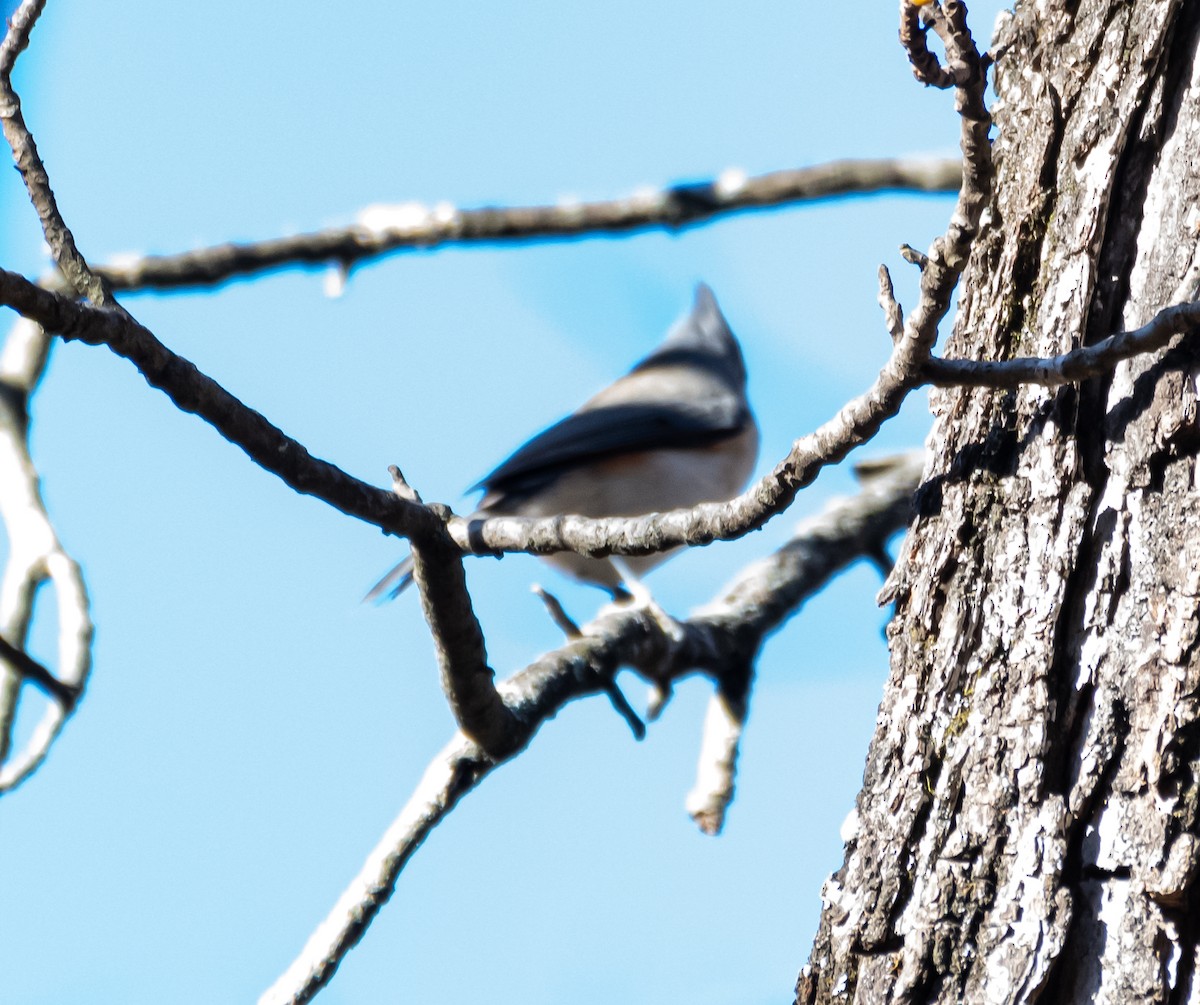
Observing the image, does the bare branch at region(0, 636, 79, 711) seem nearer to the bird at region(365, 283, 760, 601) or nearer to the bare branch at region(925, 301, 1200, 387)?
the bare branch at region(925, 301, 1200, 387)

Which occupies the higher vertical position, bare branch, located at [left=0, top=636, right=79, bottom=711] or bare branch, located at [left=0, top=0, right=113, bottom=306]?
bare branch, located at [left=0, top=0, right=113, bottom=306]

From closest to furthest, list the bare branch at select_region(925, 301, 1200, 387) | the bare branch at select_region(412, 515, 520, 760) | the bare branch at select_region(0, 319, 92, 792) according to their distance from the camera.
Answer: the bare branch at select_region(925, 301, 1200, 387) < the bare branch at select_region(412, 515, 520, 760) < the bare branch at select_region(0, 319, 92, 792)

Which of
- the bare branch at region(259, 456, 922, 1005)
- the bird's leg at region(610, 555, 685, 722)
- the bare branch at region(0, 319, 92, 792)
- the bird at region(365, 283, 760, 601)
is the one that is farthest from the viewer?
the bird at region(365, 283, 760, 601)

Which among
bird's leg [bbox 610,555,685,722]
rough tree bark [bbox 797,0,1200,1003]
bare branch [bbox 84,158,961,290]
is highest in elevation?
bare branch [bbox 84,158,961,290]

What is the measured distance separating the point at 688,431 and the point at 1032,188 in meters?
3.83

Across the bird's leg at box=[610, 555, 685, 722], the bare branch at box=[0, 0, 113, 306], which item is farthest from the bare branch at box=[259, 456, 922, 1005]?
the bare branch at box=[0, 0, 113, 306]

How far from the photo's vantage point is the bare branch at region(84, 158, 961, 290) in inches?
140

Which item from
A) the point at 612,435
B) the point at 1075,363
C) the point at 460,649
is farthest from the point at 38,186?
the point at 612,435

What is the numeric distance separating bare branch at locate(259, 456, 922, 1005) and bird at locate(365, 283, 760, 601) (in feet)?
2.64

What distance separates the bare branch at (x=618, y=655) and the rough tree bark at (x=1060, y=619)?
2.75ft

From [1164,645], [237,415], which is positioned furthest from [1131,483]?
[237,415]

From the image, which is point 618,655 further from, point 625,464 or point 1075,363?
point 625,464

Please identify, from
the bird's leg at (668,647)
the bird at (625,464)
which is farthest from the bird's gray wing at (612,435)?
the bird's leg at (668,647)

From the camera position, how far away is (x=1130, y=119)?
1308mm
